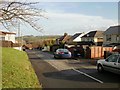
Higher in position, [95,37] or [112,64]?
[95,37]

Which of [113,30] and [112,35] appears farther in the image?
[113,30]

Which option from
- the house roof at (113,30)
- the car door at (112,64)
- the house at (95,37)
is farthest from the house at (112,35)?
the car door at (112,64)

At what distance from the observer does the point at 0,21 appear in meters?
12.2

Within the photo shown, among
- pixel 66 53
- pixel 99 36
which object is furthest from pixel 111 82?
pixel 99 36

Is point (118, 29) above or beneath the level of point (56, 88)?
above

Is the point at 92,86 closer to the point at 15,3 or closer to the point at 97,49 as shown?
the point at 15,3

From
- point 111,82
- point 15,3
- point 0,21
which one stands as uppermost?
point 15,3

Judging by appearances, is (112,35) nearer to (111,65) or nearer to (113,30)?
(113,30)

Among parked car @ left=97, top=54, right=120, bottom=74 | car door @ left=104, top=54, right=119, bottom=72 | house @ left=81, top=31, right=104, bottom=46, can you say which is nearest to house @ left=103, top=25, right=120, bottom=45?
house @ left=81, top=31, right=104, bottom=46

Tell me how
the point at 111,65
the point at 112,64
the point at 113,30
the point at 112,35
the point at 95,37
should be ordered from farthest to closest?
the point at 95,37
the point at 113,30
the point at 112,35
the point at 111,65
the point at 112,64

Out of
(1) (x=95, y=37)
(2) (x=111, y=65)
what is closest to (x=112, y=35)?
(1) (x=95, y=37)

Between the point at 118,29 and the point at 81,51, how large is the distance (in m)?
22.1

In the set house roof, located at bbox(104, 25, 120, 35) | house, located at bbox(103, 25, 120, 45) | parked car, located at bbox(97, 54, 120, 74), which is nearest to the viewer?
parked car, located at bbox(97, 54, 120, 74)

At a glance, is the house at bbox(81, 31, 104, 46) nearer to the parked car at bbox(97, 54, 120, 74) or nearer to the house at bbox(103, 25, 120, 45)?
the house at bbox(103, 25, 120, 45)
